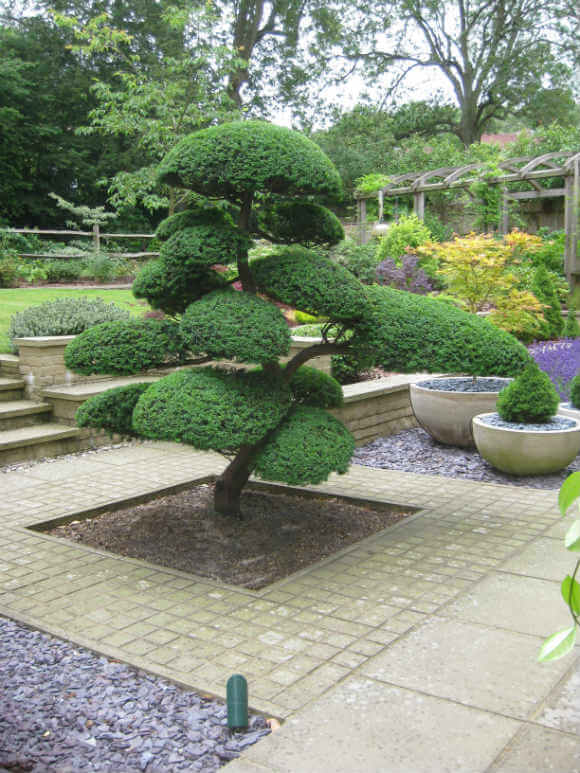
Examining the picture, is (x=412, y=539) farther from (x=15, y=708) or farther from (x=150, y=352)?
(x=15, y=708)

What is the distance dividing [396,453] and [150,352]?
341cm

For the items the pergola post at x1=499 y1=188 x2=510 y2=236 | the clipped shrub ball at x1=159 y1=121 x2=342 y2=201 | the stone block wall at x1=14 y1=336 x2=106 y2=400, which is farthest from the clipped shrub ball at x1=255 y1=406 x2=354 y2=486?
the pergola post at x1=499 y1=188 x2=510 y2=236

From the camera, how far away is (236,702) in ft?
7.83

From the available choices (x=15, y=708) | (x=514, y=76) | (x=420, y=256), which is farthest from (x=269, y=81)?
(x=15, y=708)

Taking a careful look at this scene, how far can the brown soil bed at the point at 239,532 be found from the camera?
13.2ft

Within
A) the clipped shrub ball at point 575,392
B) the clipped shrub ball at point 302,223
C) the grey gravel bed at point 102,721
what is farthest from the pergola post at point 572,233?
the grey gravel bed at point 102,721

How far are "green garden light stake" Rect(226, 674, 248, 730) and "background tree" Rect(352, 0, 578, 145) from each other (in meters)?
25.2

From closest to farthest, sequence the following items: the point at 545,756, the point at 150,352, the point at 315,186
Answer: the point at 545,756
the point at 315,186
the point at 150,352

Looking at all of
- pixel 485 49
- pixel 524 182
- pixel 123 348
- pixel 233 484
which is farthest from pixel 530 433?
pixel 485 49

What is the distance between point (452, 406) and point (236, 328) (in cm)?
359

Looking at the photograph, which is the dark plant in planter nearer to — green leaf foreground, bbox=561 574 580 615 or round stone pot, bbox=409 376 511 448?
round stone pot, bbox=409 376 511 448

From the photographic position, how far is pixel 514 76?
2458cm

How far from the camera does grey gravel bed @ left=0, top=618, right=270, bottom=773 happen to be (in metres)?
2.29

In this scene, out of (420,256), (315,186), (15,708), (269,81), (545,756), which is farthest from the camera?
(269,81)
